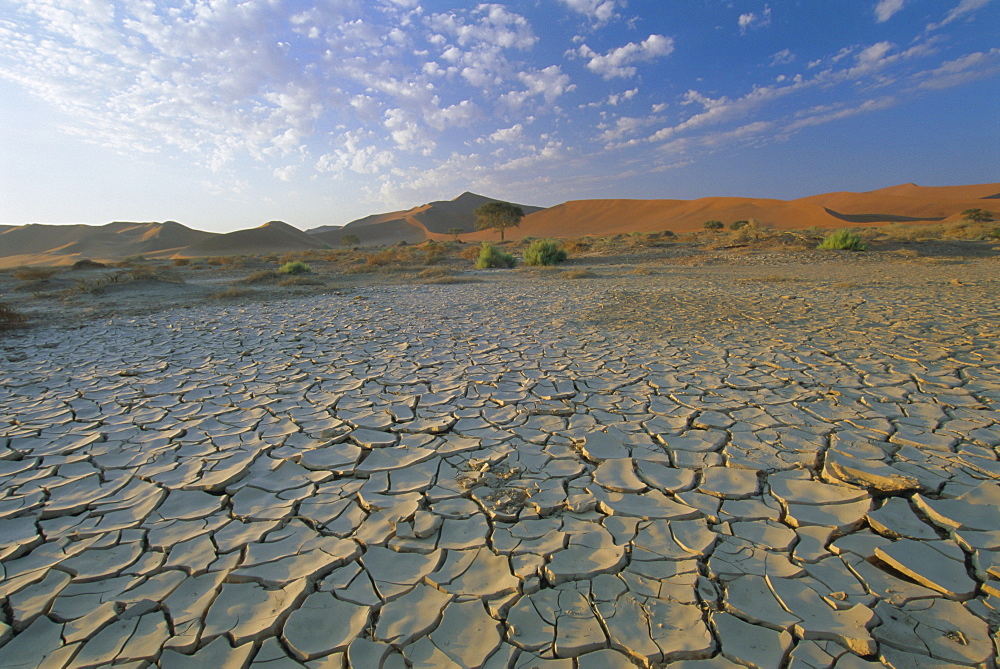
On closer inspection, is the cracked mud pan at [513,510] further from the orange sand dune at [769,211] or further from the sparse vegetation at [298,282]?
the orange sand dune at [769,211]

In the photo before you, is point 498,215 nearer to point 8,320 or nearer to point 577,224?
point 577,224

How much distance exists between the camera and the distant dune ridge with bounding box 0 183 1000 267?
3725cm

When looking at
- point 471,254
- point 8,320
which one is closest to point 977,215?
point 471,254

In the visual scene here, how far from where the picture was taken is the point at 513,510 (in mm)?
2014

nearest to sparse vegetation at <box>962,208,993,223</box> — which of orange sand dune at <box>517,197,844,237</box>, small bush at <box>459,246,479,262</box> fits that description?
orange sand dune at <box>517,197,844,237</box>

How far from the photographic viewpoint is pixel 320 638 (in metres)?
1.41

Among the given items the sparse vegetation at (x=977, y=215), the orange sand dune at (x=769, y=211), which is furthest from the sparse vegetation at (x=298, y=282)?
the sparse vegetation at (x=977, y=215)

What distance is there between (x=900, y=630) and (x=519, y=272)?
35.7ft

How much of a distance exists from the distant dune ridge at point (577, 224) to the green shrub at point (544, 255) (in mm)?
26146

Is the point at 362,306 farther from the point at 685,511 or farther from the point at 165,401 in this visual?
the point at 685,511

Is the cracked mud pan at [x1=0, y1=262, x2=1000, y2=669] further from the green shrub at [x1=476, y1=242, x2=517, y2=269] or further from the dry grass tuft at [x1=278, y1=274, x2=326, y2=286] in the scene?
the green shrub at [x1=476, y1=242, x2=517, y2=269]

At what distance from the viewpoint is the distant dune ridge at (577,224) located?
122 feet

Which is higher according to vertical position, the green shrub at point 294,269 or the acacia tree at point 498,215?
the acacia tree at point 498,215

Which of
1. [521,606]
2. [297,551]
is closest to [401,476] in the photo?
[297,551]
